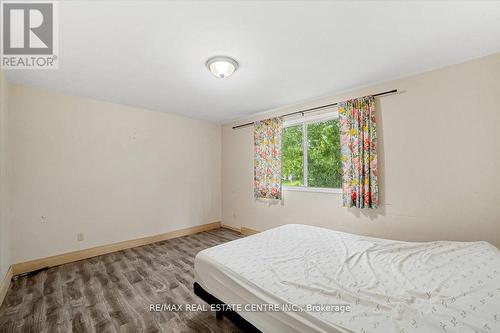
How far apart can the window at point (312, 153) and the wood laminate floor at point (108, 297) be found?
2.19 meters

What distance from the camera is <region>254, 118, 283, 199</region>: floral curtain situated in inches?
145

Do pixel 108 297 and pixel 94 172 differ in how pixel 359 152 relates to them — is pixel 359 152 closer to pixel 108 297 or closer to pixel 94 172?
pixel 108 297

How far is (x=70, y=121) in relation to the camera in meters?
3.00

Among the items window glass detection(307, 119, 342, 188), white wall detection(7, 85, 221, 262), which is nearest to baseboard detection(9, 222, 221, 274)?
white wall detection(7, 85, 221, 262)

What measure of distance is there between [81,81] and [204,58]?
1.73 metres

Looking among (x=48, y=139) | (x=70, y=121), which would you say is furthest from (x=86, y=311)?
(x=70, y=121)

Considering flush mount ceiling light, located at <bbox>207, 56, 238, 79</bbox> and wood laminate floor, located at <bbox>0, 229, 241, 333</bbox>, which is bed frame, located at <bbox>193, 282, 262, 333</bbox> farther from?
flush mount ceiling light, located at <bbox>207, 56, 238, 79</bbox>

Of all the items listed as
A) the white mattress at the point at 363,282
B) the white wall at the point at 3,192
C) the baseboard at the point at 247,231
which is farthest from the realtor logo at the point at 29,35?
the baseboard at the point at 247,231

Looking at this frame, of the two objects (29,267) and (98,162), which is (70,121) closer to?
(98,162)

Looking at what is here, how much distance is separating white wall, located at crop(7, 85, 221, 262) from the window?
1.96m

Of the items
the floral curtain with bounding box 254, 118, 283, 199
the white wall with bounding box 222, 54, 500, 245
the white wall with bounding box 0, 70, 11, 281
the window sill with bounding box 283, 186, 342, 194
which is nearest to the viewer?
the white wall with bounding box 222, 54, 500, 245

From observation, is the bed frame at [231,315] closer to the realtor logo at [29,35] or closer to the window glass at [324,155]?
the window glass at [324,155]

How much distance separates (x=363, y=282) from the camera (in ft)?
4.46

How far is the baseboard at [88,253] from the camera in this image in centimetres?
260
